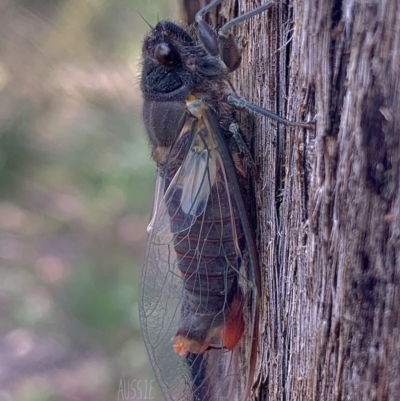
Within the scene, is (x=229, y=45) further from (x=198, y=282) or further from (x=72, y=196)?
(x=72, y=196)

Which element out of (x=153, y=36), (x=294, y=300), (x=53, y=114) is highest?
(x=53, y=114)

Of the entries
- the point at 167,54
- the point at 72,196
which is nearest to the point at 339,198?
the point at 167,54

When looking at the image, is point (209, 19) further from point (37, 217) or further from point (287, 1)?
point (37, 217)

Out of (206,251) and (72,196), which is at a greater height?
(72,196)

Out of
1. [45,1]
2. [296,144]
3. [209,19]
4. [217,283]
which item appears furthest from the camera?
[45,1]

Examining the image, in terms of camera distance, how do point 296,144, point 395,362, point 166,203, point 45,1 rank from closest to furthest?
point 395,362 < point 296,144 < point 166,203 < point 45,1

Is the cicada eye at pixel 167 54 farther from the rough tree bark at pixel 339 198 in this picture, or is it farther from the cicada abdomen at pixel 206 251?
the rough tree bark at pixel 339 198

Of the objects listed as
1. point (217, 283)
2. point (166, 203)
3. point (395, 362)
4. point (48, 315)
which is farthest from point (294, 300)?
point (48, 315)
